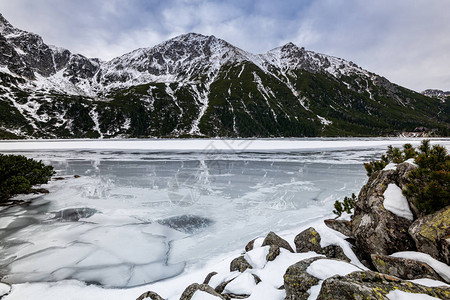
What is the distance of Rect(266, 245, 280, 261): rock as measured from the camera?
528 cm

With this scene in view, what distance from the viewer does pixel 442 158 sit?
539 cm

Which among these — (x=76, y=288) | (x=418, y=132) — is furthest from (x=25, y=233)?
(x=418, y=132)

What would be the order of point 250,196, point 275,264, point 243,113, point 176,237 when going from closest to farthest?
1. point 275,264
2. point 176,237
3. point 250,196
4. point 243,113

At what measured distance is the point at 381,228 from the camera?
499 centimetres

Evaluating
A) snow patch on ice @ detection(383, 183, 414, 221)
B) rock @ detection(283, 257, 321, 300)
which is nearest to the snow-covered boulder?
rock @ detection(283, 257, 321, 300)

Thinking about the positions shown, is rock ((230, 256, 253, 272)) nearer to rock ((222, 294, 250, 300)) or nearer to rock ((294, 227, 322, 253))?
rock ((222, 294, 250, 300))

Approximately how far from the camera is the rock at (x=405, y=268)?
3.71 meters

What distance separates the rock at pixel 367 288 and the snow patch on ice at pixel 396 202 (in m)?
2.20

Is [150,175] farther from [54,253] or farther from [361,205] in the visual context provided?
[361,205]

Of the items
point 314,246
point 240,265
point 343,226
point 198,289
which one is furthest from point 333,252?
point 198,289

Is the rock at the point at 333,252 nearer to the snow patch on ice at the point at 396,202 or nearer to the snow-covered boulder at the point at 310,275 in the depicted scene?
the snow-covered boulder at the point at 310,275

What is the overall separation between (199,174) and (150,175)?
4.61 m

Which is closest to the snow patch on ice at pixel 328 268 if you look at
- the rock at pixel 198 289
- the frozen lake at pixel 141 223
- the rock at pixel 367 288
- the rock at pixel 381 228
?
the rock at pixel 367 288

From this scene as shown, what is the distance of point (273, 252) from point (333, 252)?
1.45 meters
